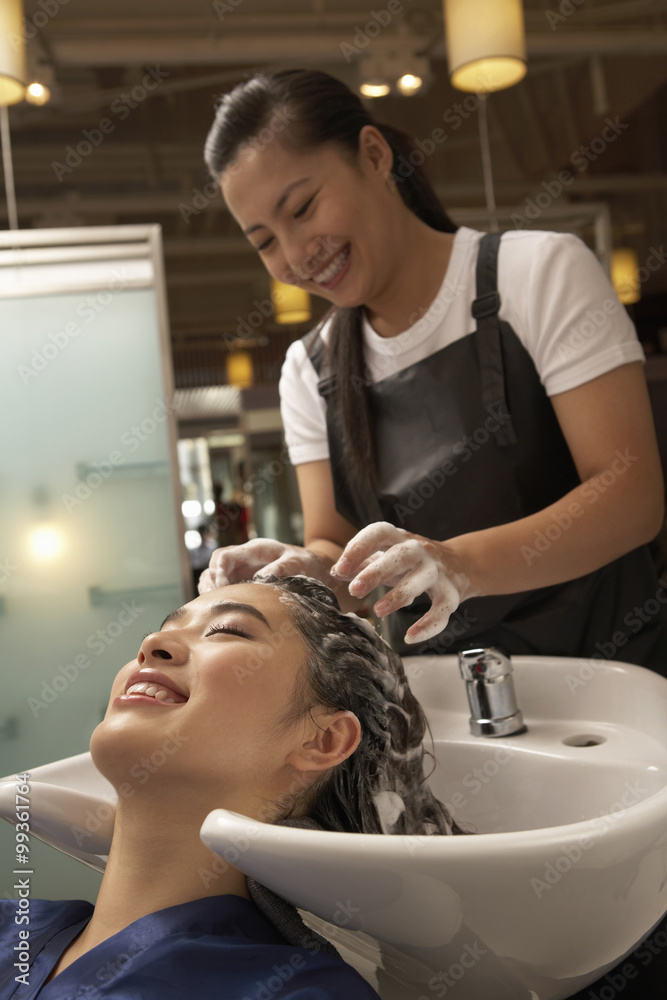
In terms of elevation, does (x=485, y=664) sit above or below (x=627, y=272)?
below

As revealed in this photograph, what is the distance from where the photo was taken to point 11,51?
255 centimetres

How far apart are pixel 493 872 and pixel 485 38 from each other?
9.78 feet

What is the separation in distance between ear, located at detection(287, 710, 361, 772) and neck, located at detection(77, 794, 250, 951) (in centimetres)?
12

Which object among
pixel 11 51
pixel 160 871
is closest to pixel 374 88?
pixel 11 51

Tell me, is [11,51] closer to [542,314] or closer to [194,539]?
[542,314]

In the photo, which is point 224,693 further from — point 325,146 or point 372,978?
point 325,146

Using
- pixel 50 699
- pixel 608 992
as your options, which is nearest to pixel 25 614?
pixel 50 699

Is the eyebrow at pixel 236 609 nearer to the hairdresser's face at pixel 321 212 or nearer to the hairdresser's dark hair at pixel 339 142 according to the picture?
the hairdresser's dark hair at pixel 339 142

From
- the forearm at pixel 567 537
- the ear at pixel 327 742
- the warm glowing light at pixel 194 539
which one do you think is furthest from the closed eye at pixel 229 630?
the warm glowing light at pixel 194 539

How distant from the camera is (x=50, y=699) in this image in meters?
2.51

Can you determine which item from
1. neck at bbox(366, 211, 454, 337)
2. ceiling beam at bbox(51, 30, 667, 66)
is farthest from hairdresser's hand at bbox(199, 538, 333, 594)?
ceiling beam at bbox(51, 30, 667, 66)

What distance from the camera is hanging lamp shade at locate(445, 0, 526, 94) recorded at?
9.69 feet

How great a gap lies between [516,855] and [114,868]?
511mm

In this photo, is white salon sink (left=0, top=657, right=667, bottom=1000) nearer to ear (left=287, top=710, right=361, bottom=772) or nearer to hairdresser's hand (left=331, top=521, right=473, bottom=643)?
ear (left=287, top=710, right=361, bottom=772)
